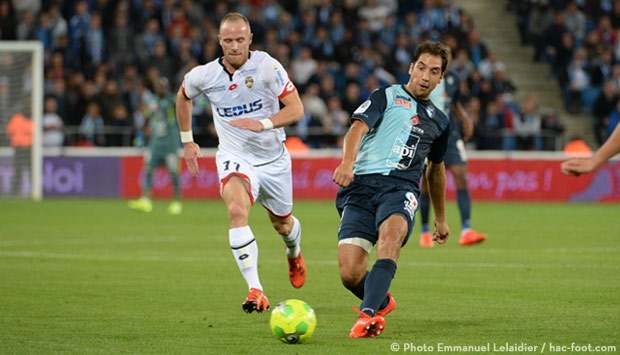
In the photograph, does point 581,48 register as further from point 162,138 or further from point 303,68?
point 162,138

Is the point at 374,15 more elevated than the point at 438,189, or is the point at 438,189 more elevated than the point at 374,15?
the point at 374,15

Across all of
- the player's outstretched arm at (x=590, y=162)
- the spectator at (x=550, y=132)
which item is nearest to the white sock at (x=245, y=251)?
the player's outstretched arm at (x=590, y=162)

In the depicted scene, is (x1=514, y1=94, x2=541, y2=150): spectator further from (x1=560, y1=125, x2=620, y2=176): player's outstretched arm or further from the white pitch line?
(x1=560, y1=125, x2=620, y2=176): player's outstretched arm

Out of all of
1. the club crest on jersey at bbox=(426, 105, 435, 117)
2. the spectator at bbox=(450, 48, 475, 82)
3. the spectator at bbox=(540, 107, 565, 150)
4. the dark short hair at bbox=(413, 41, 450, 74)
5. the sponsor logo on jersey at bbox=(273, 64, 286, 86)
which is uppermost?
the dark short hair at bbox=(413, 41, 450, 74)

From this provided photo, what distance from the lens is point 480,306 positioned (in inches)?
339

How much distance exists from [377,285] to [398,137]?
1.20 meters

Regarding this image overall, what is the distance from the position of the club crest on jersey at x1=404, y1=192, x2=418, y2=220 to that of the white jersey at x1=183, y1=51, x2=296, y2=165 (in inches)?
71.8

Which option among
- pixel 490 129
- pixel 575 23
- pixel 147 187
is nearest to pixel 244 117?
pixel 147 187

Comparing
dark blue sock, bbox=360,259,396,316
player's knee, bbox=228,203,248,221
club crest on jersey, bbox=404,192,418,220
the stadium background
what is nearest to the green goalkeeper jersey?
the stadium background

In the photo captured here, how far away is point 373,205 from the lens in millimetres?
7625

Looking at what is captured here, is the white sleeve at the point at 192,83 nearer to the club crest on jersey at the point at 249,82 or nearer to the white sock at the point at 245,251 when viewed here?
the club crest on jersey at the point at 249,82

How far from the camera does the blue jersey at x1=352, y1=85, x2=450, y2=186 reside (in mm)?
7727

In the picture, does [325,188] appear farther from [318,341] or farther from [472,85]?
[318,341]

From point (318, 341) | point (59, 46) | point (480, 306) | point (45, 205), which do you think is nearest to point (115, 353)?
point (318, 341)
